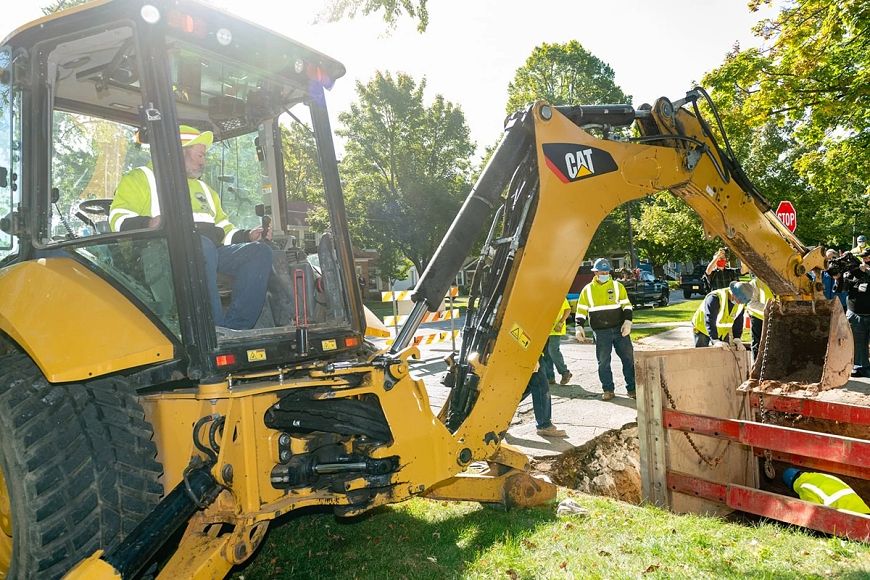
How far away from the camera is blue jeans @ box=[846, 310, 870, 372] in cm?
929

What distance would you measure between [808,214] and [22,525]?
3998 centimetres

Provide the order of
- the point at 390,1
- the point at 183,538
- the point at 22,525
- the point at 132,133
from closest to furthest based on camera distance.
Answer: the point at 22,525
the point at 183,538
the point at 132,133
the point at 390,1

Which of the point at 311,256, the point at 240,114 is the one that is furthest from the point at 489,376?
the point at 240,114

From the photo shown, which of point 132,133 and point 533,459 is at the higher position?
point 132,133

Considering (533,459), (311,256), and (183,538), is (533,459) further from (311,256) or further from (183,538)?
(183,538)

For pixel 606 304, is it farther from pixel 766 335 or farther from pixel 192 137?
pixel 192 137

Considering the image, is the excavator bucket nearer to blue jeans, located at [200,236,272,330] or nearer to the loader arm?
the loader arm

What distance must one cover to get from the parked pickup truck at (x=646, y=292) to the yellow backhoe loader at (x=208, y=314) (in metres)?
19.4

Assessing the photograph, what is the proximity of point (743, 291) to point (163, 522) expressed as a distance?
6.35 meters

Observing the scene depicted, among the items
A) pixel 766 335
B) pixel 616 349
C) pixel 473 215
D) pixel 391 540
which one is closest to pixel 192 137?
pixel 473 215

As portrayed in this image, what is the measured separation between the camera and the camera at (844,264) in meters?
9.47

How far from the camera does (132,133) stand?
3.35 metres

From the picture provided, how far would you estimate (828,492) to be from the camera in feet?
16.4

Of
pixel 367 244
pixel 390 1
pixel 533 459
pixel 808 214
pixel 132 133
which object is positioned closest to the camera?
pixel 132 133
